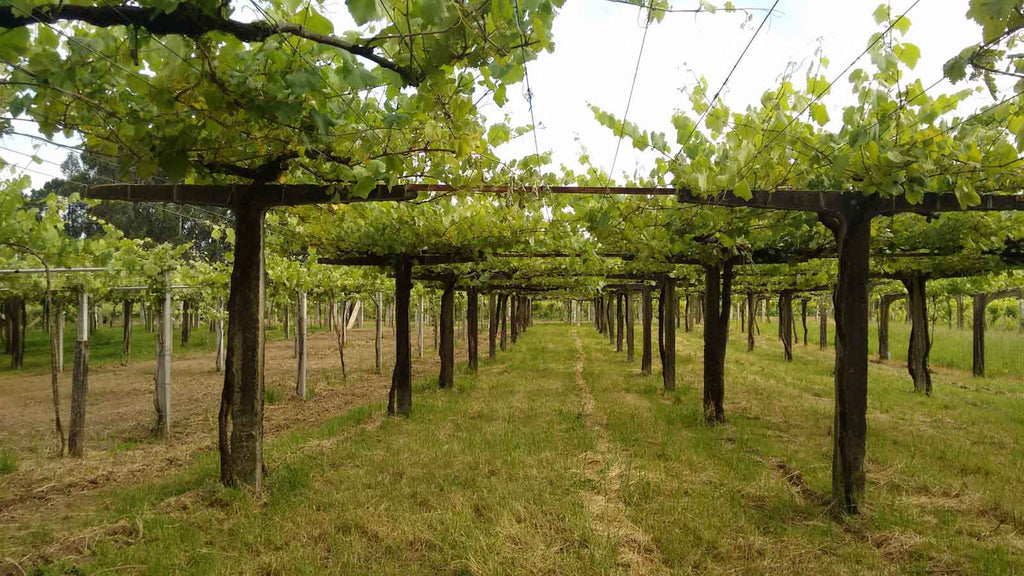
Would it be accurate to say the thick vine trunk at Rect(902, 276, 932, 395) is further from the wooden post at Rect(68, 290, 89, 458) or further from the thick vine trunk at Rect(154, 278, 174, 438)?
the wooden post at Rect(68, 290, 89, 458)

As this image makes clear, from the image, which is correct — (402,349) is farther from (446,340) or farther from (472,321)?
(472,321)

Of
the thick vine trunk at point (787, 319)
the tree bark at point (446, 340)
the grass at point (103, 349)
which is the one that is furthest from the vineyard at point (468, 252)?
the grass at point (103, 349)

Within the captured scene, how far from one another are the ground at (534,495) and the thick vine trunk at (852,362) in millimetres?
319

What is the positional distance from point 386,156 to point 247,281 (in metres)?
2.22

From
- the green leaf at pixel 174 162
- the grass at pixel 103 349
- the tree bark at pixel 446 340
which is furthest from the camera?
the grass at pixel 103 349

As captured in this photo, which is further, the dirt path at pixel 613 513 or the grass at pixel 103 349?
the grass at pixel 103 349

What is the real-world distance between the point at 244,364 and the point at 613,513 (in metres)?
3.85

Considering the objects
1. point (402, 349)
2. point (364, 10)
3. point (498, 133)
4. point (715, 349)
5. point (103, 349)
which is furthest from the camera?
point (103, 349)

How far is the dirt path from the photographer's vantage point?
4.09m

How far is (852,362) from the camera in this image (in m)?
5.08

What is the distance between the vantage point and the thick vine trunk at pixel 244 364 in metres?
5.33

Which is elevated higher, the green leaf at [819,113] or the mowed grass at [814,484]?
the green leaf at [819,113]

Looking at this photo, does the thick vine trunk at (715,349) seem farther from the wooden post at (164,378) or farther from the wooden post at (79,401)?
the wooden post at (79,401)

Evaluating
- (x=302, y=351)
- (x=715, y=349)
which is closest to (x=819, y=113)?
(x=715, y=349)
